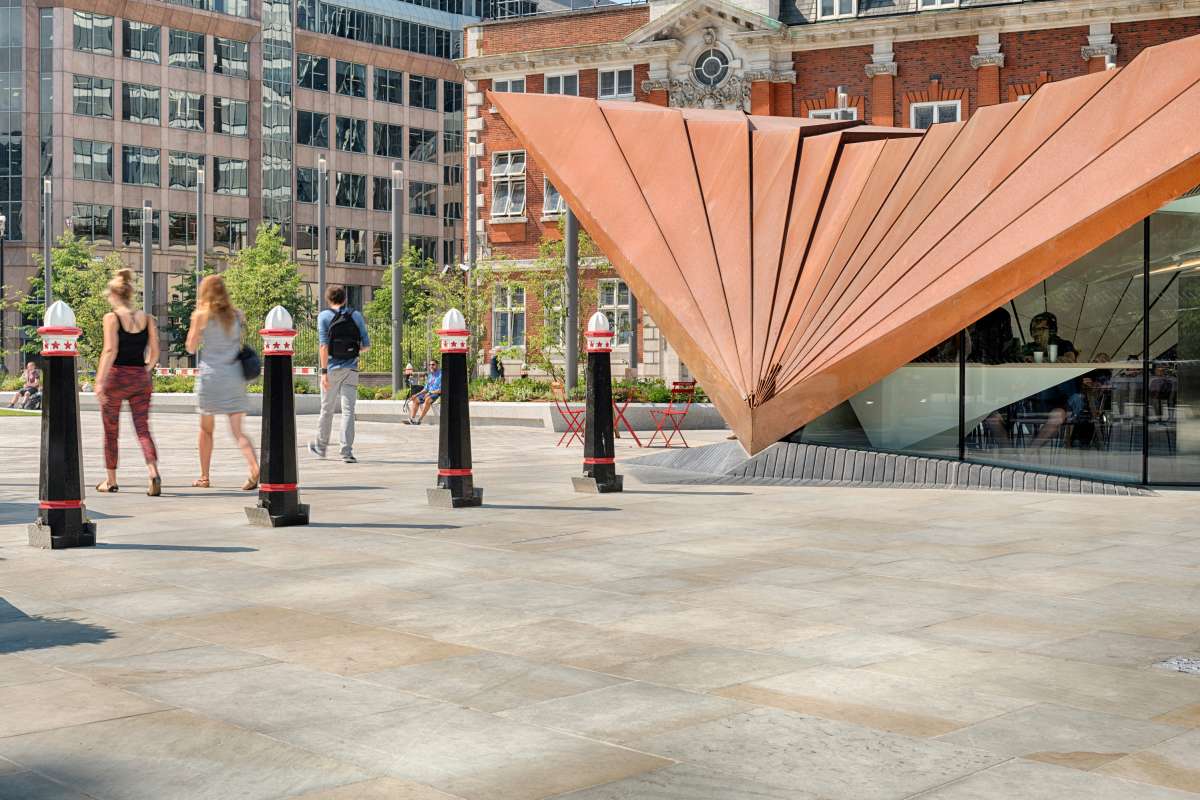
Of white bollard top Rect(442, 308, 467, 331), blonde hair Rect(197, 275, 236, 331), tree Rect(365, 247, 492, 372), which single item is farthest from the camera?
tree Rect(365, 247, 492, 372)

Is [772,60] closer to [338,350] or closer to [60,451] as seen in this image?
[338,350]

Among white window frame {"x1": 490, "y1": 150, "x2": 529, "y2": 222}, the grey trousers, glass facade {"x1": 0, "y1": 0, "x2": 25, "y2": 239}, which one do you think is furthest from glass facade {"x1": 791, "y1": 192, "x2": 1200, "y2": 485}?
glass facade {"x1": 0, "y1": 0, "x2": 25, "y2": 239}

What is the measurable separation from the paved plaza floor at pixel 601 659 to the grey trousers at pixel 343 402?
192 inches

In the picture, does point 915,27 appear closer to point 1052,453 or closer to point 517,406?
point 517,406

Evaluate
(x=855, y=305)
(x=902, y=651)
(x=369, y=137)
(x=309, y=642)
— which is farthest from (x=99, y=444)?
(x=369, y=137)

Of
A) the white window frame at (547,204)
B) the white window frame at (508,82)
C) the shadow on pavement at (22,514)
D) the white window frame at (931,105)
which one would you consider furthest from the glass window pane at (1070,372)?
the white window frame at (508,82)

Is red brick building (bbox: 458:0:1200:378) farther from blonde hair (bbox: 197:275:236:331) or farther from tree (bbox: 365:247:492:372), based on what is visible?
blonde hair (bbox: 197:275:236:331)

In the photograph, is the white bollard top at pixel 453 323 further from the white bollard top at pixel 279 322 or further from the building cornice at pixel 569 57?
the building cornice at pixel 569 57

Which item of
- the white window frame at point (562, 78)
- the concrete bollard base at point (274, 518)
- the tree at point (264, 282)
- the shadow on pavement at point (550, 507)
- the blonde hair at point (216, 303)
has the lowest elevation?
the shadow on pavement at point (550, 507)

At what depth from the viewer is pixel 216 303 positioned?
11781mm

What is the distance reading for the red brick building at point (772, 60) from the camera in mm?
38094

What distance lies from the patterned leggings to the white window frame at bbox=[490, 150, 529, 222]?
110 feet

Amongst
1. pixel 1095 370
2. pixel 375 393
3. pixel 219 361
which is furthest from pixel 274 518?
pixel 375 393

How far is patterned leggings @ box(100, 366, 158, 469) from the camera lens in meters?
11.5
